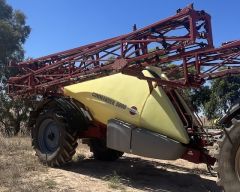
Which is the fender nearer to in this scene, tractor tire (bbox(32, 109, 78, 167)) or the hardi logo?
tractor tire (bbox(32, 109, 78, 167))

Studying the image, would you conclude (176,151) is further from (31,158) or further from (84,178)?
(31,158)

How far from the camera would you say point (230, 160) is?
6844 millimetres

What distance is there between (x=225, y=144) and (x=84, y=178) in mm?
3426

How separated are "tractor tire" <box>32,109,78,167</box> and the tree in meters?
7.96

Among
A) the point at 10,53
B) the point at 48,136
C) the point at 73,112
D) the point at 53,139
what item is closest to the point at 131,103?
the point at 73,112

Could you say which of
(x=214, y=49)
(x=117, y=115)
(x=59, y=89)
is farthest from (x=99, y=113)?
(x=214, y=49)

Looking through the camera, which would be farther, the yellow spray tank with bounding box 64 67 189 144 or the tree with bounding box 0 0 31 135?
the tree with bounding box 0 0 31 135

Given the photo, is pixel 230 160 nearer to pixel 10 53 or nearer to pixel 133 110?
pixel 133 110

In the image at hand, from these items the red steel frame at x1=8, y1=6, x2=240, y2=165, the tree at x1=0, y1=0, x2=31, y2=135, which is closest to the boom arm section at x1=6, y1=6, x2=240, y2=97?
the red steel frame at x1=8, y1=6, x2=240, y2=165

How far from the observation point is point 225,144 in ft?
22.6

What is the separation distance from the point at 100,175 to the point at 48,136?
70.3 inches

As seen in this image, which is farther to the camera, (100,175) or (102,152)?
(102,152)

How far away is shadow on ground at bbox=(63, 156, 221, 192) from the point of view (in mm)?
8812

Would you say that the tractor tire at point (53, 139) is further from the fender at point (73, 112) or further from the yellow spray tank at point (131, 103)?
the yellow spray tank at point (131, 103)
